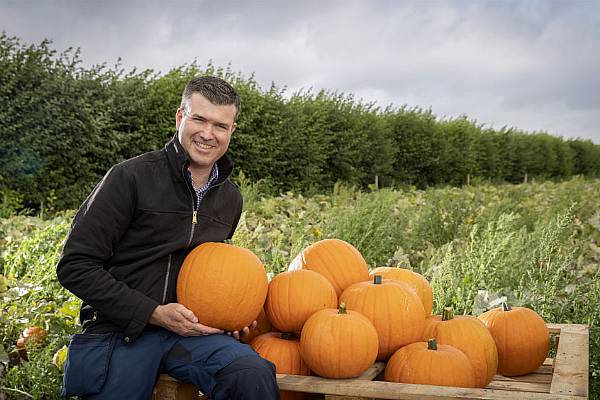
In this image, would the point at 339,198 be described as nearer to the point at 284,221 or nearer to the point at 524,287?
the point at 284,221

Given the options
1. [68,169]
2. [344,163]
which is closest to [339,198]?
[68,169]

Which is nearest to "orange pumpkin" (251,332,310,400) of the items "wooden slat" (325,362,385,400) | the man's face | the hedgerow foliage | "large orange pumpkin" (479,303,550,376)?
"wooden slat" (325,362,385,400)

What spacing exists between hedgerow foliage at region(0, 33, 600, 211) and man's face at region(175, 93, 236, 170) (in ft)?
26.1

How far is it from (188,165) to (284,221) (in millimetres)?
4811

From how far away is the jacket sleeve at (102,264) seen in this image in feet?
7.40

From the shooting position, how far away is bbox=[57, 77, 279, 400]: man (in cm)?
220

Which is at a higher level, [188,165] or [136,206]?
[188,165]

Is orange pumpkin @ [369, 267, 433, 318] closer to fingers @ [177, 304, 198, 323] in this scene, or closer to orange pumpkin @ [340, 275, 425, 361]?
orange pumpkin @ [340, 275, 425, 361]

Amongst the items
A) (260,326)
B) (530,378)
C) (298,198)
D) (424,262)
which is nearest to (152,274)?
(260,326)

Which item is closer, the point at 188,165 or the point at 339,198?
the point at 188,165

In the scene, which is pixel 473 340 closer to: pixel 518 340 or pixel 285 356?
pixel 518 340

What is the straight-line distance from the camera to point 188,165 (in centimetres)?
250

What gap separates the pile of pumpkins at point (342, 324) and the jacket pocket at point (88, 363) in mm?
306

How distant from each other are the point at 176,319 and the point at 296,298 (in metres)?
0.43
